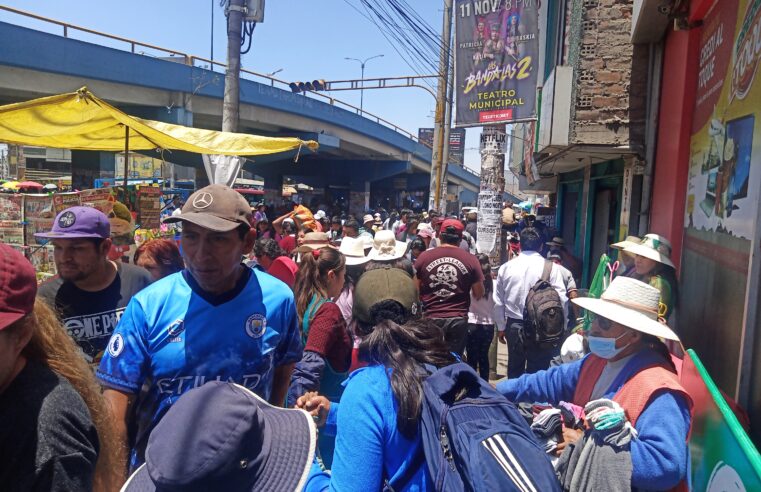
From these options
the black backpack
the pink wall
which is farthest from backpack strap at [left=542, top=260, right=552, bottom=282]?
the pink wall

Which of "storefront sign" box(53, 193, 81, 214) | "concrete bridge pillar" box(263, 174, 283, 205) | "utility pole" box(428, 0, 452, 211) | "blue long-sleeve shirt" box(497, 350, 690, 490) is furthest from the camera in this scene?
"concrete bridge pillar" box(263, 174, 283, 205)

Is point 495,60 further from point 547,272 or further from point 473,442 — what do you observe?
point 473,442

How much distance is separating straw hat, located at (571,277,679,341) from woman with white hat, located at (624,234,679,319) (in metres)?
1.36

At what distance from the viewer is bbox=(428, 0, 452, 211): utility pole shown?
52.1ft

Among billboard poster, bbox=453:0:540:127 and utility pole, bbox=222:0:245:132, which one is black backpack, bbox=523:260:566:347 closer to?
billboard poster, bbox=453:0:540:127

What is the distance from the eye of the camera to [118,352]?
1.95m

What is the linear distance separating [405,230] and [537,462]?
10622mm

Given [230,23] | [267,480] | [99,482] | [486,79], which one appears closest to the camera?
[267,480]

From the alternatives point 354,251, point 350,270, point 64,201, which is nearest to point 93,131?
point 64,201

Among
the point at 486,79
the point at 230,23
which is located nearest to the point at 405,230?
the point at 486,79

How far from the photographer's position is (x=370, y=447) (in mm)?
1534

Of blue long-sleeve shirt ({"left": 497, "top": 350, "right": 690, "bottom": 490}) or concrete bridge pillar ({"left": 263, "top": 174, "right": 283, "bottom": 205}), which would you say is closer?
blue long-sleeve shirt ({"left": 497, "top": 350, "right": 690, "bottom": 490})

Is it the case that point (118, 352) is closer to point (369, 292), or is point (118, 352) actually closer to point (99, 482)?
point (99, 482)

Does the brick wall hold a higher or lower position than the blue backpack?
higher
